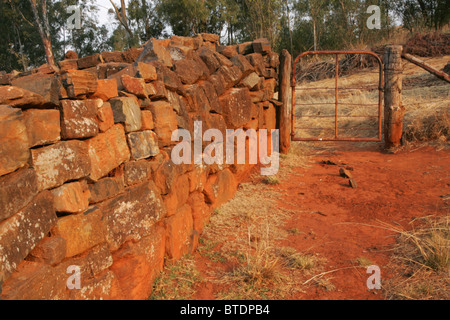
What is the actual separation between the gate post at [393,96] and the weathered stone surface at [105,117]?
6392 millimetres

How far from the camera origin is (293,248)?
418cm

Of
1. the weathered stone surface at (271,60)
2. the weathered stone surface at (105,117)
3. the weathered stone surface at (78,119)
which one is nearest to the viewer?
the weathered stone surface at (78,119)

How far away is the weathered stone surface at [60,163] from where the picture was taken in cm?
231

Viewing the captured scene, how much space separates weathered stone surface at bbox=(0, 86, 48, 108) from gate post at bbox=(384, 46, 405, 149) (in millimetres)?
7085

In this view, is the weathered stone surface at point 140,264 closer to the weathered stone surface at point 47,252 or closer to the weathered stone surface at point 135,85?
the weathered stone surface at point 47,252

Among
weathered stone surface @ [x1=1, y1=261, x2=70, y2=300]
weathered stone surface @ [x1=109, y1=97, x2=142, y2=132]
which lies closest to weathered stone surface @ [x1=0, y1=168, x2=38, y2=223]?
weathered stone surface @ [x1=1, y1=261, x2=70, y2=300]

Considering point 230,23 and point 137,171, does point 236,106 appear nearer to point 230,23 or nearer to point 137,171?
point 137,171

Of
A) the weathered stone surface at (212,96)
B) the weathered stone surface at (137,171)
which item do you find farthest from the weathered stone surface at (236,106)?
the weathered stone surface at (137,171)

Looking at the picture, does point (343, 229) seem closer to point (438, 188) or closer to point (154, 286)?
point (438, 188)

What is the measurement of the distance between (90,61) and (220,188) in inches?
88.2

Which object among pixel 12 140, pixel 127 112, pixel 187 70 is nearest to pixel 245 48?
pixel 187 70

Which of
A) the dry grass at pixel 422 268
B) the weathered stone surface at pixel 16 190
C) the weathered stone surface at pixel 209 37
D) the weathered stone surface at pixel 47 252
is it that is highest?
the weathered stone surface at pixel 209 37

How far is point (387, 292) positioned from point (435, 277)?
481mm
